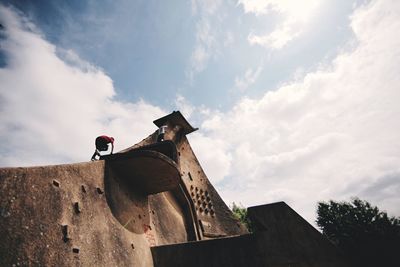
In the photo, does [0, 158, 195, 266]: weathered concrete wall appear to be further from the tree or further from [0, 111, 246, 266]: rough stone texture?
the tree

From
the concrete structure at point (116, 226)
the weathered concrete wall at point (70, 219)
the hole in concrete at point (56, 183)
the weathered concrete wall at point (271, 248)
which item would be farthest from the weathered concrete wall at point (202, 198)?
the hole in concrete at point (56, 183)

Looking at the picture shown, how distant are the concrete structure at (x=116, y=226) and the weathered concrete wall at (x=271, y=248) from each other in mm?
20

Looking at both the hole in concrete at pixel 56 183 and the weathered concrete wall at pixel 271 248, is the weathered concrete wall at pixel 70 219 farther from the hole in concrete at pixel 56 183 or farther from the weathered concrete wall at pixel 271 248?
the weathered concrete wall at pixel 271 248

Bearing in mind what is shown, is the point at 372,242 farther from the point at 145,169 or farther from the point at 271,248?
the point at 145,169

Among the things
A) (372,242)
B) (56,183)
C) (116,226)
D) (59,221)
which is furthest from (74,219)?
(372,242)

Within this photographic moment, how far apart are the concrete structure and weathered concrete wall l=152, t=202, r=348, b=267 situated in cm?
2

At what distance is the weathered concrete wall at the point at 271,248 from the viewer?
4.89 meters

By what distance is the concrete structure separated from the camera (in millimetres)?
3621

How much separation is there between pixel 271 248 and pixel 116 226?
4017 millimetres

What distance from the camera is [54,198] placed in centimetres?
426

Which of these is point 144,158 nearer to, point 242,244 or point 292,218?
point 242,244

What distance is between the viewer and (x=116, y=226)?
5.76 m

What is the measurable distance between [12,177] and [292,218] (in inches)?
233

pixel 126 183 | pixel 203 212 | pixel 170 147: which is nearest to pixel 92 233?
pixel 126 183
